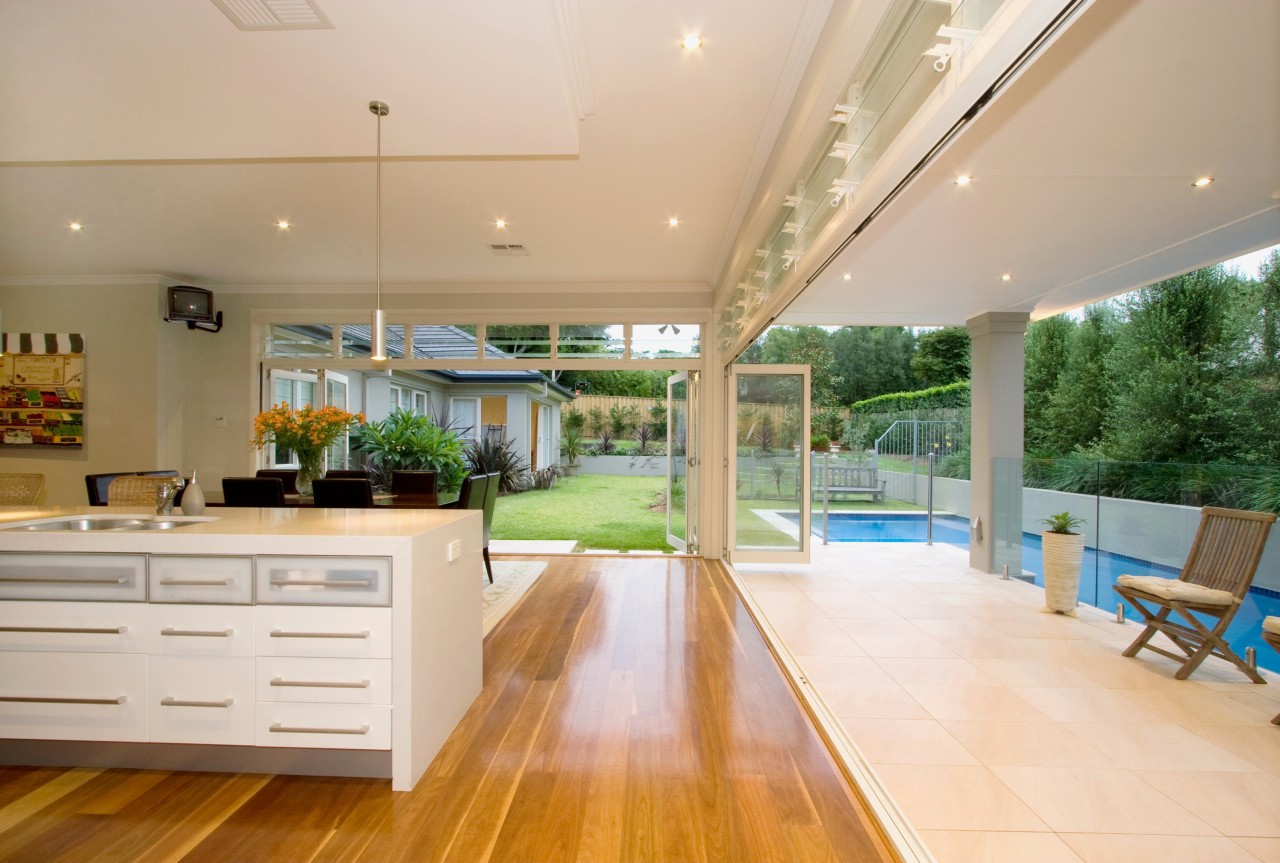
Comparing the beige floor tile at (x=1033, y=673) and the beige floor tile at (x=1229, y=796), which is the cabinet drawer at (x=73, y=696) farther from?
the beige floor tile at (x=1033, y=673)

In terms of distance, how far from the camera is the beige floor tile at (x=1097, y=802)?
2.03m

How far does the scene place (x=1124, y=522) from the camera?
466 cm

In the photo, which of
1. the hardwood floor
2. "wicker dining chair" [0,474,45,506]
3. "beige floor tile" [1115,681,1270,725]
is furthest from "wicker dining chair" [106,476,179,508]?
"beige floor tile" [1115,681,1270,725]

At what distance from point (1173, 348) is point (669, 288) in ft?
16.2

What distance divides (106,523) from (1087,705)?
Result: 4.62 meters

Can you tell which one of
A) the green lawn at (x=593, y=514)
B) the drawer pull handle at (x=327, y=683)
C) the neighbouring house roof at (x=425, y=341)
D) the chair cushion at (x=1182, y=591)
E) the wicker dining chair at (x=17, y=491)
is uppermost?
the neighbouring house roof at (x=425, y=341)

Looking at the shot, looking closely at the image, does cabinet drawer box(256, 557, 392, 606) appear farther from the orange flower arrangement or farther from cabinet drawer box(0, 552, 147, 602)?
the orange flower arrangement

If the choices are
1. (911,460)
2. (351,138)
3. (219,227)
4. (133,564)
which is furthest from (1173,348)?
(219,227)

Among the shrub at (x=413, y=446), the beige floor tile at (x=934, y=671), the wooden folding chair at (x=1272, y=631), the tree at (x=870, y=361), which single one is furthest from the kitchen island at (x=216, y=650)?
the tree at (x=870, y=361)

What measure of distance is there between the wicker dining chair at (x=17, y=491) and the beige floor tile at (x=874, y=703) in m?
5.24

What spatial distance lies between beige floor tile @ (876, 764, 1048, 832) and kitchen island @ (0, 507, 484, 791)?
174 centimetres

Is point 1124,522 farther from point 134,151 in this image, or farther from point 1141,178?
point 134,151

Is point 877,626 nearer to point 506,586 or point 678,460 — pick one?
point 506,586

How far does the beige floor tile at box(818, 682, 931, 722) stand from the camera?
2.82 meters
